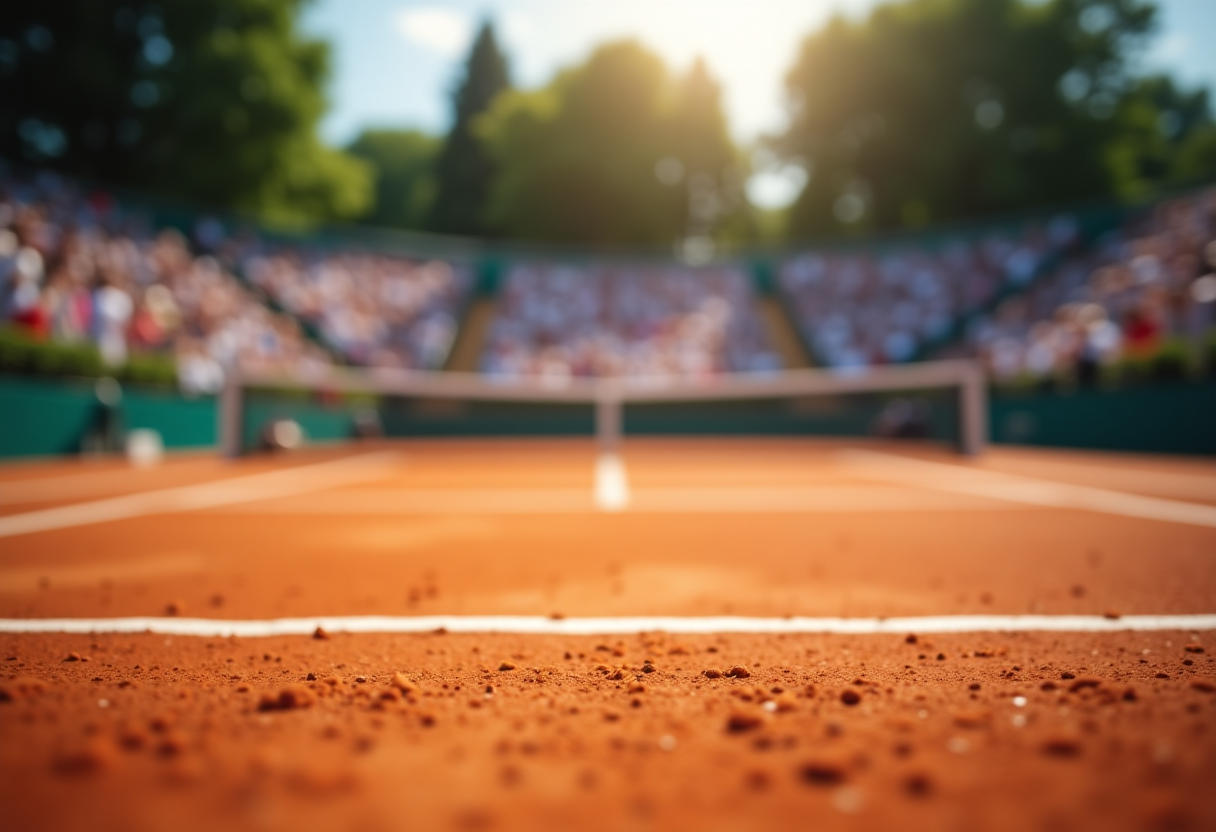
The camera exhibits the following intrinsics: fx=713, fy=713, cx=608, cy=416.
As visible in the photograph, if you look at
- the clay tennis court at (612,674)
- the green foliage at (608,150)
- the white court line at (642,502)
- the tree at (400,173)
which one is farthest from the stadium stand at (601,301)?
the tree at (400,173)

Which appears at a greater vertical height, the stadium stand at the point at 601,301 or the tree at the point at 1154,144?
the tree at the point at 1154,144

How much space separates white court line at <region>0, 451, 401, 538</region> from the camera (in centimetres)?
538

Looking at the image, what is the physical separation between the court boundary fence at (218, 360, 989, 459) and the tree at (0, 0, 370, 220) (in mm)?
10830

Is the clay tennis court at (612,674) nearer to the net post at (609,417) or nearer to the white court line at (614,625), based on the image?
the white court line at (614,625)

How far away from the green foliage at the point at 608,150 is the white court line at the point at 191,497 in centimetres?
2593

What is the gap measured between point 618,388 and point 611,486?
10.4m

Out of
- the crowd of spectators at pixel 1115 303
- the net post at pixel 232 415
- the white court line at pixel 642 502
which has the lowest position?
the white court line at pixel 642 502

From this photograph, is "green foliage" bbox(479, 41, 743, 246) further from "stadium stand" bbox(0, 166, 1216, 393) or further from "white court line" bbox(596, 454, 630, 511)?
"white court line" bbox(596, 454, 630, 511)

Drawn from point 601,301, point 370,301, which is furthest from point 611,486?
point 601,301

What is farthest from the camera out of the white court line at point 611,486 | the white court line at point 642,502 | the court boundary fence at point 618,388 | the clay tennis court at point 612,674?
the court boundary fence at point 618,388

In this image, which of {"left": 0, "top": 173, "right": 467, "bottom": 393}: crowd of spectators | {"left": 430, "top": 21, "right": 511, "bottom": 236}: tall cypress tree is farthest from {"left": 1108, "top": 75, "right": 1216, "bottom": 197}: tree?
{"left": 430, "top": 21, "right": 511, "bottom": 236}: tall cypress tree

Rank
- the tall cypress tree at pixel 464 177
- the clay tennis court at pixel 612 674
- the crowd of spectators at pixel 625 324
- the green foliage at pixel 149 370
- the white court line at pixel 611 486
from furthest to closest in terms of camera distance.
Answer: the tall cypress tree at pixel 464 177 → the crowd of spectators at pixel 625 324 → the green foliage at pixel 149 370 → the white court line at pixel 611 486 → the clay tennis court at pixel 612 674

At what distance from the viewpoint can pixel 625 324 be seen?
23.6 meters

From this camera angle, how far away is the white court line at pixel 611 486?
21.9 feet
